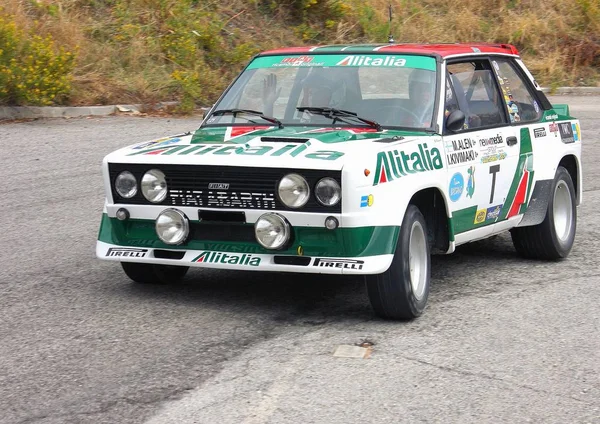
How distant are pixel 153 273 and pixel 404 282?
1.83 metres

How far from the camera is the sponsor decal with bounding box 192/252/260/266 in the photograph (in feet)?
19.4

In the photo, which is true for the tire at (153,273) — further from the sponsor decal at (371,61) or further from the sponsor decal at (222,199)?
the sponsor decal at (371,61)

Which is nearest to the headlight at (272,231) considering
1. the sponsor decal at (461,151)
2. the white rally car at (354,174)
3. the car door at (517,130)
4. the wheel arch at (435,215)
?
the white rally car at (354,174)

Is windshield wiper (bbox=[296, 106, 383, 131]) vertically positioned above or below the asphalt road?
above

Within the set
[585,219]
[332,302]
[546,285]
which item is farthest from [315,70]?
[585,219]

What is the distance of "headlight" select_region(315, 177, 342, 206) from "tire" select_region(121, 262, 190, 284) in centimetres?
155

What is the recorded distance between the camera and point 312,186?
5.72 metres

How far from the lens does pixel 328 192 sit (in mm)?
5691

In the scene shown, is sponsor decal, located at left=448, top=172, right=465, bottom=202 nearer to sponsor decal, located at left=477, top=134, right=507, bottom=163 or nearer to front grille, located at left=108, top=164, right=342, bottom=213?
sponsor decal, located at left=477, top=134, right=507, bottom=163

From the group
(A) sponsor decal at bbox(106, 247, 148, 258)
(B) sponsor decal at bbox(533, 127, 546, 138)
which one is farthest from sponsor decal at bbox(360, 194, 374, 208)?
(B) sponsor decal at bbox(533, 127, 546, 138)

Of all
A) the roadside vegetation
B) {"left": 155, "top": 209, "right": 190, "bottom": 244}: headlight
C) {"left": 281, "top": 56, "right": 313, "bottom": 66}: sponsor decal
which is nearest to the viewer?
{"left": 155, "top": 209, "right": 190, "bottom": 244}: headlight

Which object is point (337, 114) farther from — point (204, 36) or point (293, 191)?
point (204, 36)

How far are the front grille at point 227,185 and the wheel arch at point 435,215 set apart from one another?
3.46 feet

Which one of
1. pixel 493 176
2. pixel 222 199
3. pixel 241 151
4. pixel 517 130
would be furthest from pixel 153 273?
pixel 517 130
